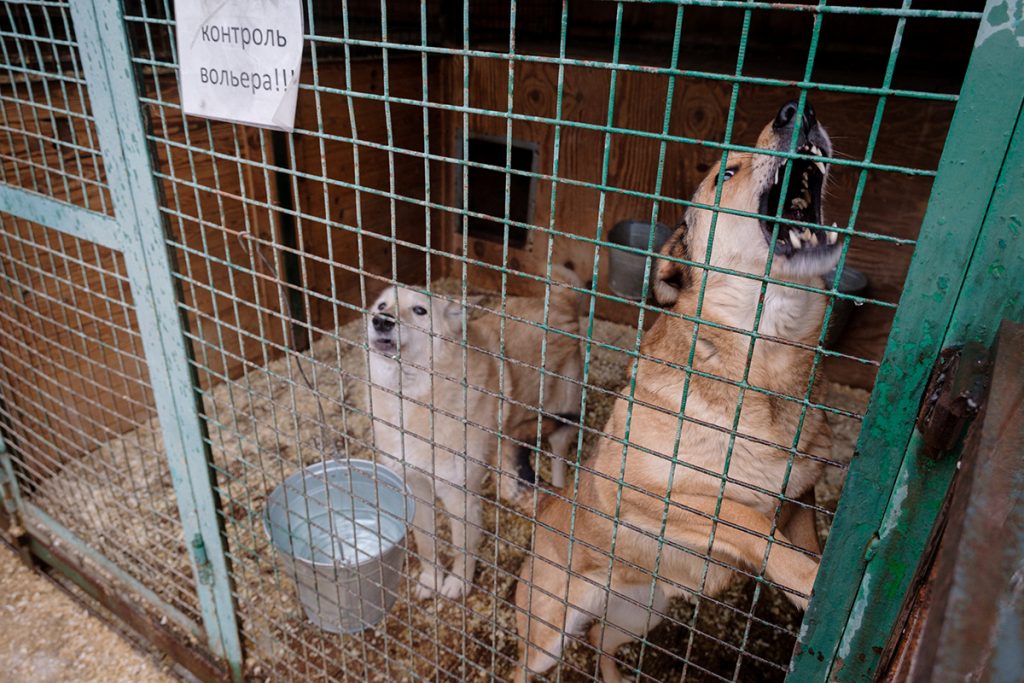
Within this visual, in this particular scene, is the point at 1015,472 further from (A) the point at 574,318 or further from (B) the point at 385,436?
(A) the point at 574,318

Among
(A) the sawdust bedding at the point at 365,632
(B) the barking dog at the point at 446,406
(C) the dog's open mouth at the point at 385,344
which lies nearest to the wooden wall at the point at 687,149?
(B) the barking dog at the point at 446,406

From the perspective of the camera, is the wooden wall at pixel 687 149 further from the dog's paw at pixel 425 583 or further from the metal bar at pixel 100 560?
the metal bar at pixel 100 560

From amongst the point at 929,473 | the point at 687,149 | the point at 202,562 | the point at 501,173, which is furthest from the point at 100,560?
the point at 687,149

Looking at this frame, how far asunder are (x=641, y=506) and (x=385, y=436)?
148 centimetres

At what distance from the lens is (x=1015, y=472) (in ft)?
1.73

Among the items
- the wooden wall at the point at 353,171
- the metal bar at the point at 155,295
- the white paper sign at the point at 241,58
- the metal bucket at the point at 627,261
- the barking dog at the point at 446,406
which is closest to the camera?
the white paper sign at the point at 241,58

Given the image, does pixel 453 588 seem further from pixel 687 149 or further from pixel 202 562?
pixel 687 149

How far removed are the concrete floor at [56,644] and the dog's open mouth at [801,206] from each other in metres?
2.77

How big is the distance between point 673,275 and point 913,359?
3.70 feet

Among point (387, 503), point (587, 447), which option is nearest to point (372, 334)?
point (387, 503)

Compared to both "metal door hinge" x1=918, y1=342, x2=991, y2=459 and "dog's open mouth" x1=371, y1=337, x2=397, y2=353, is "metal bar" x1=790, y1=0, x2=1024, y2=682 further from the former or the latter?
"dog's open mouth" x1=371, y1=337, x2=397, y2=353

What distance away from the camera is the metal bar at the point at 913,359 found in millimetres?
726

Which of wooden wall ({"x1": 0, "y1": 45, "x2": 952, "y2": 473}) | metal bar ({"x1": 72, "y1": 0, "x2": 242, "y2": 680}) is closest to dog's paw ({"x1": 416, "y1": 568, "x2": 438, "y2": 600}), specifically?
Answer: metal bar ({"x1": 72, "y1": 0, "x2": 242, "y2": 680})

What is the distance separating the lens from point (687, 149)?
176 inches
